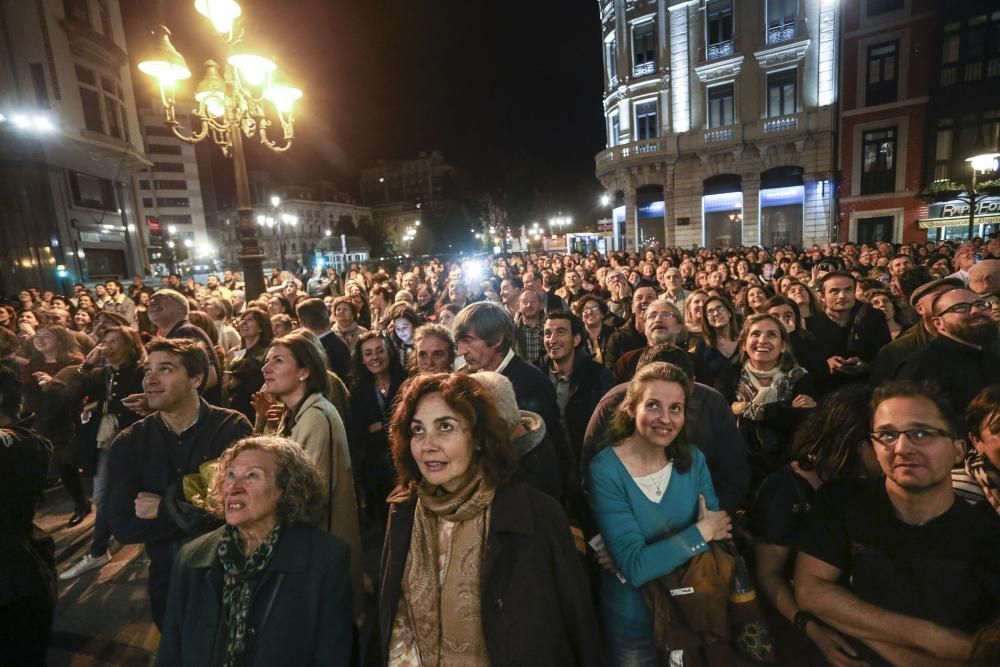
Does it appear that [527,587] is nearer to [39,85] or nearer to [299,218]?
[39,85]

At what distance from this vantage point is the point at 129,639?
351 cm

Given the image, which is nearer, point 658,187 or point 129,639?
point 129,639

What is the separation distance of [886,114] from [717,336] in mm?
26564

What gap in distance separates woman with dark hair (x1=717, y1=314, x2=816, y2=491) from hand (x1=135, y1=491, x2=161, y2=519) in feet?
12.0

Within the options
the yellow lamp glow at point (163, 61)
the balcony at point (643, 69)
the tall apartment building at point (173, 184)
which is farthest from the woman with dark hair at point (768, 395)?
the tall apartment building at point (173, 184)

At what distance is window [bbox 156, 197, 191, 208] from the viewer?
69.4 meters

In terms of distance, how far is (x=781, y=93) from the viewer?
2502 centimetres

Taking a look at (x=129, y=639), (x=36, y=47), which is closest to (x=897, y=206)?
(x=129, y=639)

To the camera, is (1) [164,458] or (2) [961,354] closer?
(1) [164,458]

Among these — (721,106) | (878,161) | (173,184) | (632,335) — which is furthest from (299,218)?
(632,335)

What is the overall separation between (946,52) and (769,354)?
91.4ft

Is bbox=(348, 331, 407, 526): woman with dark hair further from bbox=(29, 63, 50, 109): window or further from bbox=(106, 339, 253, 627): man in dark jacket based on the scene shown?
bbox=(29, 63, 50, 109): window

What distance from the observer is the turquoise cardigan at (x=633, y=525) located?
84.5 inches

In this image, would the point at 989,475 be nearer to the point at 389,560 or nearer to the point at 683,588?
the point at 683,588
